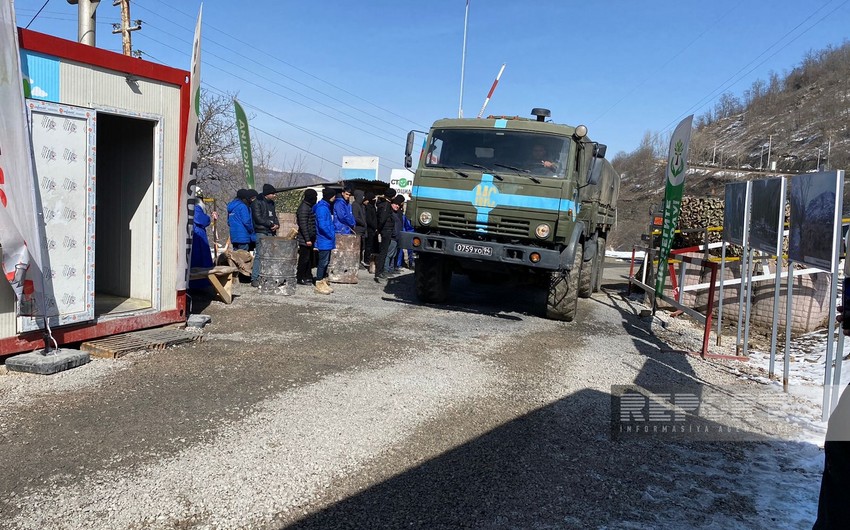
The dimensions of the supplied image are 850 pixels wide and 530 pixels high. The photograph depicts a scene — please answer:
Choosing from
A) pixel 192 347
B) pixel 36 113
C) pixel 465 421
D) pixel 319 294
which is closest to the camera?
pixel 465 421

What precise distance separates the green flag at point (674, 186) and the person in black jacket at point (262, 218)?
610 cm

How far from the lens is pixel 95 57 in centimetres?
544

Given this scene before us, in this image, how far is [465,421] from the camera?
451 cm

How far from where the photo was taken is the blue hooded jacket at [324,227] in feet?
32.7

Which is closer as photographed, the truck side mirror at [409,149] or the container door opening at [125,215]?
the container door opening at [125,215]

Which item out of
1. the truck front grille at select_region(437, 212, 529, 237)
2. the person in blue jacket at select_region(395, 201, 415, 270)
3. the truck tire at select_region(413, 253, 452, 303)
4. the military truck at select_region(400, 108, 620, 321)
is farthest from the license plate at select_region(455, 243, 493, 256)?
the person in blue jacket at select_region(395, 201, 415, 270)

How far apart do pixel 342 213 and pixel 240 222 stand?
1.83 metres

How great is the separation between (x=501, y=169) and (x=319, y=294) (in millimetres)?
3595

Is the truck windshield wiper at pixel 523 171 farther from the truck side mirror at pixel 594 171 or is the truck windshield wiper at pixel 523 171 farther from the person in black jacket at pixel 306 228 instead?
the person in black jacket at pixel 306 228

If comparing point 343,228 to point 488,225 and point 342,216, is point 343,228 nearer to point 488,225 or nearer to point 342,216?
point 342,216

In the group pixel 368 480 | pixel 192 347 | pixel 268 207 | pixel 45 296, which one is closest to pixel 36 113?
pixel 45 296

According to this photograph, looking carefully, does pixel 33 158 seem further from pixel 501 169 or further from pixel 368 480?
pixel 501 169

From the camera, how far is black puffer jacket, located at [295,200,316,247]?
34.1ft

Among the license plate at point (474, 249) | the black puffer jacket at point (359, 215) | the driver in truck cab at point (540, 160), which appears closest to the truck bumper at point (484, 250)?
the license plate at point (474, 249)
